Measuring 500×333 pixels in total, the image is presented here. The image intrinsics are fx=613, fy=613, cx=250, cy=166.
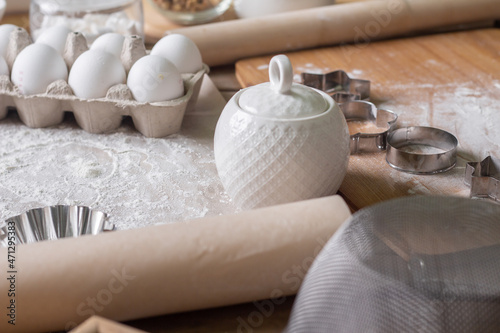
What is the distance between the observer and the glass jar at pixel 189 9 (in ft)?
4.99

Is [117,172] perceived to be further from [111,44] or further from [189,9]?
[189,9]

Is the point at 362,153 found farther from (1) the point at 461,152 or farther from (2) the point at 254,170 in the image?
(2) the point at 254,170

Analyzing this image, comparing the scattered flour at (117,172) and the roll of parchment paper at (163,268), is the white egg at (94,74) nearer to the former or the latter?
the scattered flour at (117,172)

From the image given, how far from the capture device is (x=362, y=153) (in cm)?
95

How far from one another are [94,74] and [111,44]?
0.42ft

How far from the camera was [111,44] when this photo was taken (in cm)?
111

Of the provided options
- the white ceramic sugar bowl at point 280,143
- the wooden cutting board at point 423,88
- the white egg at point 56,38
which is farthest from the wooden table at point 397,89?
the white egg at point 56,38

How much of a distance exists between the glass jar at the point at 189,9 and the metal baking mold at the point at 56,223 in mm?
858

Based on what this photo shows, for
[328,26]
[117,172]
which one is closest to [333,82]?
[328,26]

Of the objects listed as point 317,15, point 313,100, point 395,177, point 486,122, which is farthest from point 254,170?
point 317,15

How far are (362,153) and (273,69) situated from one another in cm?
27

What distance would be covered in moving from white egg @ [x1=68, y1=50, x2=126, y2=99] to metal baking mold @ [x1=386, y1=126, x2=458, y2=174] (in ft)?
Answer: 1.51

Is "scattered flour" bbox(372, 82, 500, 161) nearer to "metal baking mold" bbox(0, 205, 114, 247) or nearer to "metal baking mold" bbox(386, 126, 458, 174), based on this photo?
"metal baking mold" bbox(386, 126, 458, 174)

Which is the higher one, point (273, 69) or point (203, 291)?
point (273, 69)
